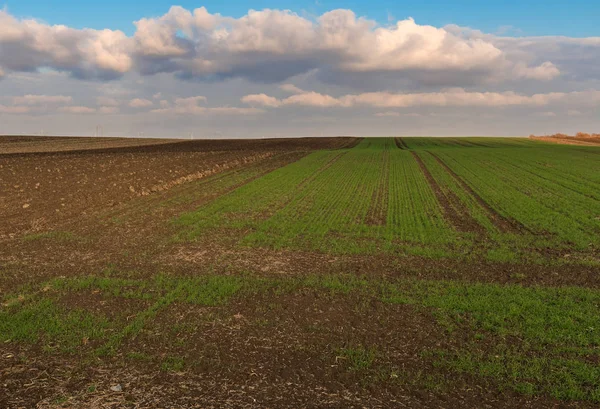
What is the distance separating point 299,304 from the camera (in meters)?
11.3

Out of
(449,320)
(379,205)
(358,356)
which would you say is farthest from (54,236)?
(379,205)

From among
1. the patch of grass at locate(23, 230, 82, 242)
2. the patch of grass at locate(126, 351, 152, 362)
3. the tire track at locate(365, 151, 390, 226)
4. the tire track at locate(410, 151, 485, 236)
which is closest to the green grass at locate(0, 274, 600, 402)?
the patch of grass at locate(126, 351, 152, 362)

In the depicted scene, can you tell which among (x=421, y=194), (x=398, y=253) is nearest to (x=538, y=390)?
(x=398, y=253)

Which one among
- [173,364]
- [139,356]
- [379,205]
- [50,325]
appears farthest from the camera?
[379,205]

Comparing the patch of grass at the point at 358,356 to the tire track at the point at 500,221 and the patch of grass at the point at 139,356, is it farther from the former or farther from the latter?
the tire track at the point at 500,221

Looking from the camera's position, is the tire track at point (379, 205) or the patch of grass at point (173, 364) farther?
the tire track at point (379, 205)

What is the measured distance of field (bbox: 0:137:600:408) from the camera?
7727 mm

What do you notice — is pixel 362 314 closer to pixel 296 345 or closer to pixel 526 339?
pixel 296 345

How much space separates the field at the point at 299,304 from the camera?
773 cm

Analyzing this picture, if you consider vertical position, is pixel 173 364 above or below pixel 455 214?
below

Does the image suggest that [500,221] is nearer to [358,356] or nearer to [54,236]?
[358,356]

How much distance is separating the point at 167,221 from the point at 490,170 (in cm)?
3277

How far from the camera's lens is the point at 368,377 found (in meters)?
8.02

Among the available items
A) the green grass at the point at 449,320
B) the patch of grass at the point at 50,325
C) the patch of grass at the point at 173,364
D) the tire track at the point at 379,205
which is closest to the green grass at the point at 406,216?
the tire track at the point at 379,205
